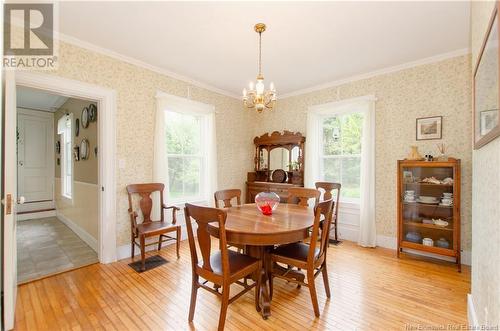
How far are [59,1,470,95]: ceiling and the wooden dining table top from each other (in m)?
1.91

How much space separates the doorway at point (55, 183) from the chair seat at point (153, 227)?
0.76 m

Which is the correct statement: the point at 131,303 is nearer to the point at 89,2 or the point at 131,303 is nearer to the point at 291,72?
the point at 89,2

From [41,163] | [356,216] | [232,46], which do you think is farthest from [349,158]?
[41,163]

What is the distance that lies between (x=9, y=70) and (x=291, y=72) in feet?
10.3

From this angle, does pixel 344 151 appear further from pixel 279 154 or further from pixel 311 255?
pixel 311 255

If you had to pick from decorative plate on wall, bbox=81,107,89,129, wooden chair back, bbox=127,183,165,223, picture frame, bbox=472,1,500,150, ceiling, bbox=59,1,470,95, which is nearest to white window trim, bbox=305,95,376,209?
ceiling, bbox=59,1,470,95

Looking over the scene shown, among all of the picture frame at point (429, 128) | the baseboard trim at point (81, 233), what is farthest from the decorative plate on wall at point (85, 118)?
the picture frame at point (429, 128)

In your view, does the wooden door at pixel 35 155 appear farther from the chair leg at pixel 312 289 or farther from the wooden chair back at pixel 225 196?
the chair leg at pixel 312 289

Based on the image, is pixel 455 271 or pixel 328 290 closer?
pixel 328 290

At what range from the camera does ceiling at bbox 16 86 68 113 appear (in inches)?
179

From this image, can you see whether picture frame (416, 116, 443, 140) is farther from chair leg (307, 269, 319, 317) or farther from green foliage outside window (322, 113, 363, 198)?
chair leg (307, 269, 319, 317)

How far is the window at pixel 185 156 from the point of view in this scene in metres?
3.83

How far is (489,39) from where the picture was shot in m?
1.27

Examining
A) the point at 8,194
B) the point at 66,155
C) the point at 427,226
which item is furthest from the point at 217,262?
the point at 66,155
